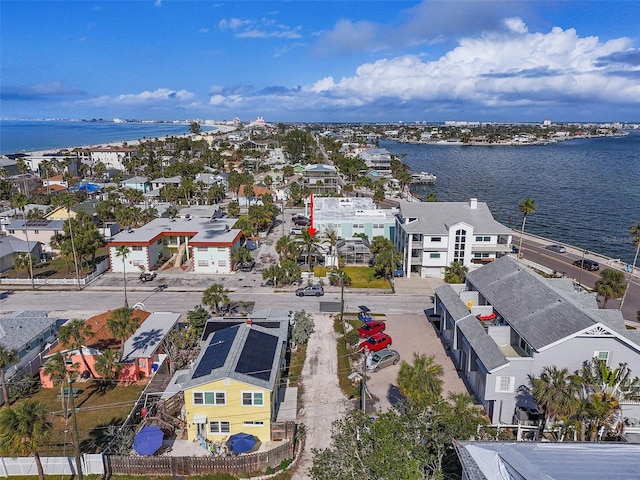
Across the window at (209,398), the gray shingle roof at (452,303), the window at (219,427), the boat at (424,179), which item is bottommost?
the window at (219,427)

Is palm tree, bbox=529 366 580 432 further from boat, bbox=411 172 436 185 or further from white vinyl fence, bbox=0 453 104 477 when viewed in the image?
boat, bbox=411 172 436 185

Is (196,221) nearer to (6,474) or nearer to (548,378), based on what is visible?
(6,474)

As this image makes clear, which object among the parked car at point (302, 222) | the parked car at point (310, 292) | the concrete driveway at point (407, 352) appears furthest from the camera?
the parked car at point (302, 222)

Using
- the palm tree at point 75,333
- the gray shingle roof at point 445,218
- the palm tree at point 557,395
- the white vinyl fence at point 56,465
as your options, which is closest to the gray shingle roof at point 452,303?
the palm tree at point 557,395

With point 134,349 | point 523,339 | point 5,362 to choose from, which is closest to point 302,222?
point 134,349

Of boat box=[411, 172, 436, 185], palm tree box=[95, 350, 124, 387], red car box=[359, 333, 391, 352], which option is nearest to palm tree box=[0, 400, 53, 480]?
palm tree box=[95, 350, 124, 387]

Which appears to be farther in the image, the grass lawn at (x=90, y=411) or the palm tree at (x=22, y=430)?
the grass lawn at (x=90, y=411)

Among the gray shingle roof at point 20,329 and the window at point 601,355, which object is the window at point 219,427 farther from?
the window at point 601,355
